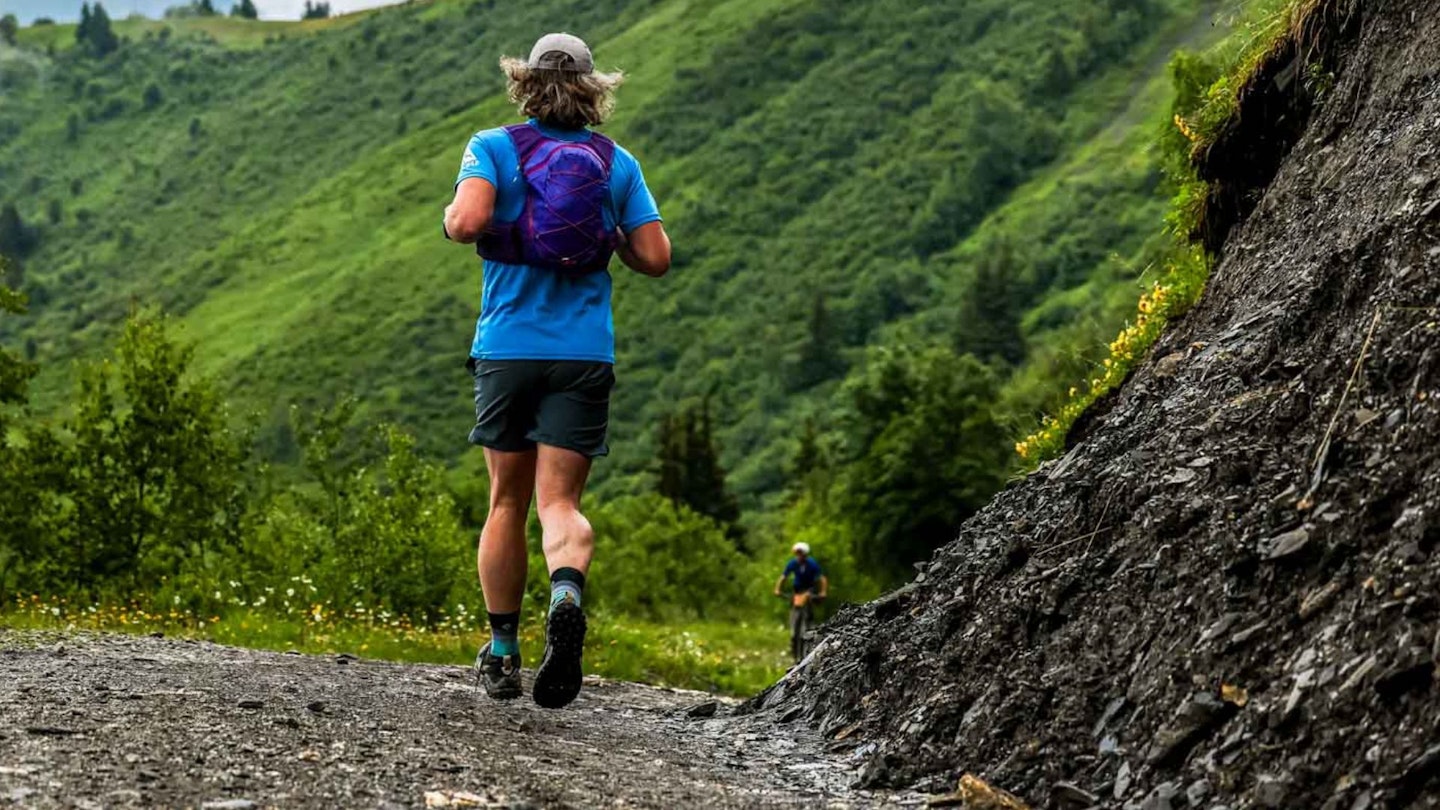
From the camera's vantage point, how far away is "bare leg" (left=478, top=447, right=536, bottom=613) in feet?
22.6

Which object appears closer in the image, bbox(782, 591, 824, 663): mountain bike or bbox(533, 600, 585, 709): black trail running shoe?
bbox(533, 600, 585, 709): black trail running shoe

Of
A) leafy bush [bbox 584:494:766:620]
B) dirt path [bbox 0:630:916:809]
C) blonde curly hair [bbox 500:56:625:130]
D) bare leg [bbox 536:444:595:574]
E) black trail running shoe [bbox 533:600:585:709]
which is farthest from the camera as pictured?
leafy bush [bbox 584:494:766:620]

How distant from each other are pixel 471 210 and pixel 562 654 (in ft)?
5.98

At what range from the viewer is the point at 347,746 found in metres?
5.10

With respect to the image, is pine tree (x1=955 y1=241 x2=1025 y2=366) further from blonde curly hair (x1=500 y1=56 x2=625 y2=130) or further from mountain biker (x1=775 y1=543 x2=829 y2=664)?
blonde curly hair (x1=500 y1=56 x2=625 y2=130)

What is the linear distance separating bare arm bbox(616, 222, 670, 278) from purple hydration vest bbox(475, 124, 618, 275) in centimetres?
20

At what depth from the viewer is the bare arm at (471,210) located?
646cm

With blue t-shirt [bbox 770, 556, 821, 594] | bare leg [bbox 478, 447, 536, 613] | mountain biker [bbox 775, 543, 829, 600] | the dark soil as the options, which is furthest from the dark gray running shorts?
blue t-shirt [bbox 770, 556, 821, 594]

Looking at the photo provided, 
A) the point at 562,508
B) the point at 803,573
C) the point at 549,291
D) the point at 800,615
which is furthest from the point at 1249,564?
the point at 800,615

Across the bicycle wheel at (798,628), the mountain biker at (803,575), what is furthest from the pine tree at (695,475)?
the mountain biker at (803,575)

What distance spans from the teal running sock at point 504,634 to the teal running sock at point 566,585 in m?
0.49

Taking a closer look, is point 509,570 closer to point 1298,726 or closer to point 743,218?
point 1298,726

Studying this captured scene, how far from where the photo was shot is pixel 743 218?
7505 inches

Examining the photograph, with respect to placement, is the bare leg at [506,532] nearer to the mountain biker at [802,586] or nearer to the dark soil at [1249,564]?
the dark soil at [1249,564]
